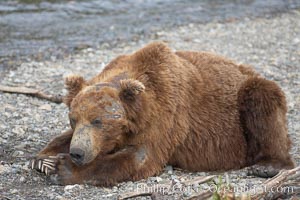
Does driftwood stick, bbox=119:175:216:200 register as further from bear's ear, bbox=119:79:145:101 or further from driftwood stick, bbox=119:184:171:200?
bear's ear, bbox=119:79:145:101

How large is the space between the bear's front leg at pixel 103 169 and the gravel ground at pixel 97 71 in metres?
0.08

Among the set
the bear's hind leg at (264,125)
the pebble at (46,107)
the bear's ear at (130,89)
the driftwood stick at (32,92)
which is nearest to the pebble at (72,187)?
the bear's ear at (130,89)

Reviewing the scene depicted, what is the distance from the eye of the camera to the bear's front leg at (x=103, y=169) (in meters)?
6.23

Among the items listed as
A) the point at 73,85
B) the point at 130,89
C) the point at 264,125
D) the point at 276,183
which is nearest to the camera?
the point at 276,183

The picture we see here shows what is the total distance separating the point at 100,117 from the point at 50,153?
91cm

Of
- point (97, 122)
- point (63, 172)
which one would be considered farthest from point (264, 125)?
point (63, 172)

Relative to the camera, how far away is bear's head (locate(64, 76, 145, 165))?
5930 millimetres

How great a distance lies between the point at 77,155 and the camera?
5.89m

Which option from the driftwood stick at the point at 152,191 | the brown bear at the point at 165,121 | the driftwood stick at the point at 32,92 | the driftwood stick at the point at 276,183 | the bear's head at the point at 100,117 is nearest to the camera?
the driftwood stick at the point at 276,183

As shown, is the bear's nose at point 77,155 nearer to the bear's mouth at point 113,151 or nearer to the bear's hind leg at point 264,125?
the bear's mouth at point 113,151

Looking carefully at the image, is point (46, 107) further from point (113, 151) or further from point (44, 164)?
point (113, 151)

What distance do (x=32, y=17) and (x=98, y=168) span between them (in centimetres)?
906

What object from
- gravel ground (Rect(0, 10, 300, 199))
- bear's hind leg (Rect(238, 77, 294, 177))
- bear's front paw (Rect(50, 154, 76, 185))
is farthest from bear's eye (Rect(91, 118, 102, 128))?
bear's hind leg (Rect(238, 77, 294, 177))

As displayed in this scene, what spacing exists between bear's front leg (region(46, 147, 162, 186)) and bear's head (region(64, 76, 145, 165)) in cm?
11
